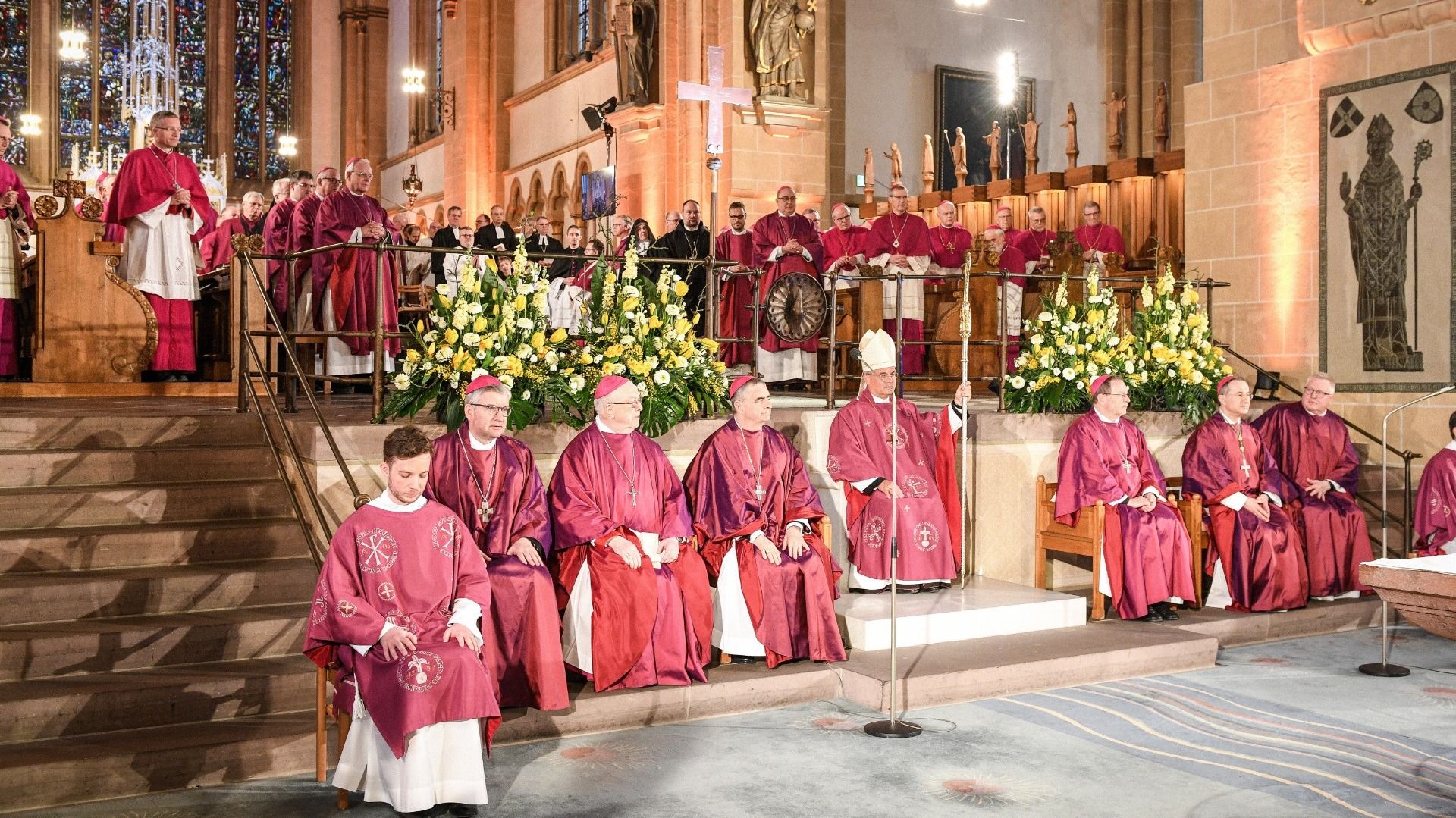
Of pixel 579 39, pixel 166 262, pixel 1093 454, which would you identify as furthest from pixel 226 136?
pixel 1093 454

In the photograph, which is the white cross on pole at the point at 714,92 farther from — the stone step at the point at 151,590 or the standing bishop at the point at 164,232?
the stone step at the point at 151,590

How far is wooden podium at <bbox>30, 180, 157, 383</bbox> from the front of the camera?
31.6 ft

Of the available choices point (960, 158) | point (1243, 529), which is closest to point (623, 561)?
point (1243, 529)

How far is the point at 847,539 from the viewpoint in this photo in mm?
7938

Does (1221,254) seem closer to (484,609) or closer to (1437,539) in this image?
(1437,539)

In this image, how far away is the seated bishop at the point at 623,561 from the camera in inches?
239

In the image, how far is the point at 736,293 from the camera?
40.4 ft

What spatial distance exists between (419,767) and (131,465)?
2.87 metres

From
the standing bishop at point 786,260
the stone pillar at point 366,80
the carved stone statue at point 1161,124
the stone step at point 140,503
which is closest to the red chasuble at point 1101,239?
the carved stone statue at point 1161,124

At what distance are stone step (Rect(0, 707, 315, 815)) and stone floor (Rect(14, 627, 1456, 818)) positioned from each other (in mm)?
72

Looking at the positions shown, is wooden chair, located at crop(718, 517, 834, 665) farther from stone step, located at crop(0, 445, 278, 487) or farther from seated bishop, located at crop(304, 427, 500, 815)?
stone step, located at crop(0, 445, 278, 487)

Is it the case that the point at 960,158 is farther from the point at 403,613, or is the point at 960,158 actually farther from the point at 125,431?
the point at 403,613

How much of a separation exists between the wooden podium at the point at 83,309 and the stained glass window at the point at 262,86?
18.3m

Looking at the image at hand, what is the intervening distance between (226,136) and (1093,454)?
23011 millimetres
